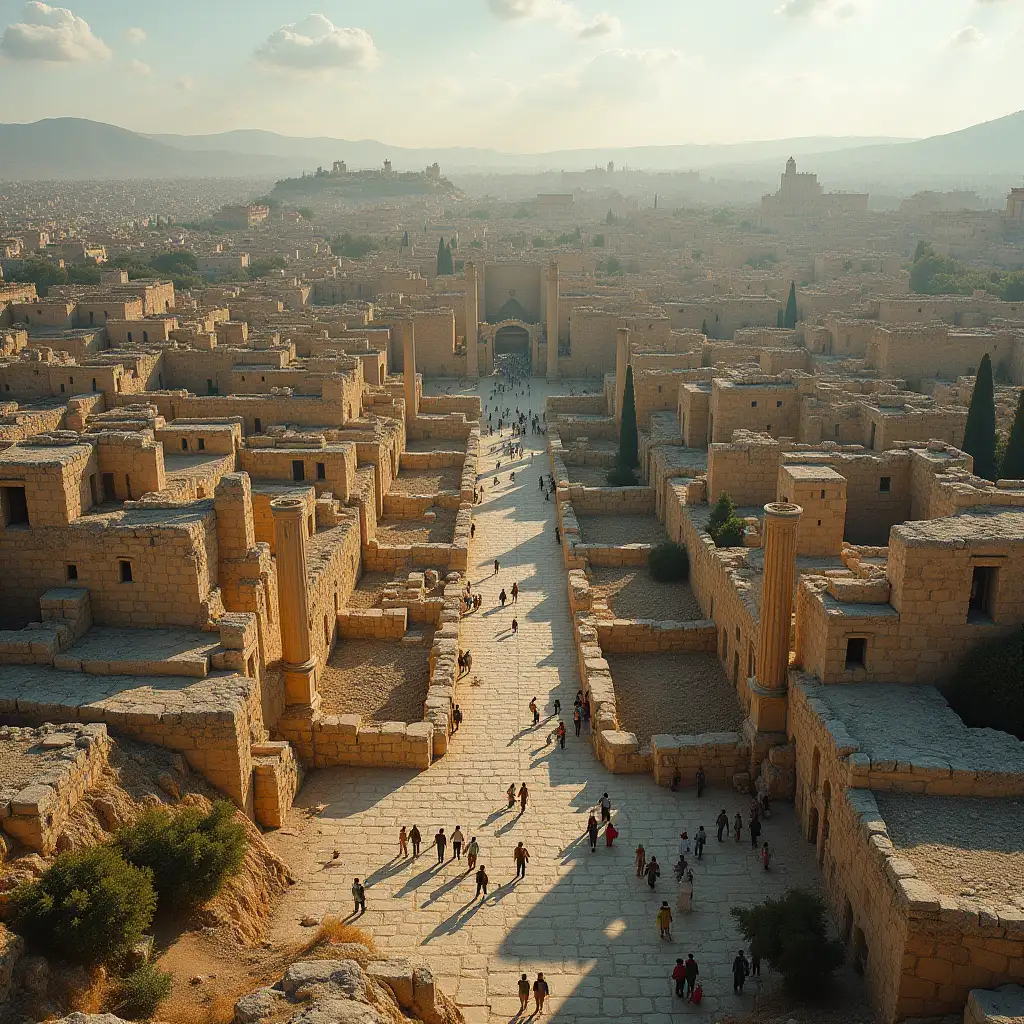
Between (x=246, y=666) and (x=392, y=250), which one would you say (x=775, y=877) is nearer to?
(x=246, y=666)

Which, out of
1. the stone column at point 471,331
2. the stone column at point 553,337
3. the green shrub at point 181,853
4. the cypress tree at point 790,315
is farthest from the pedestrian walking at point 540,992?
the cypress tree at point 790,315

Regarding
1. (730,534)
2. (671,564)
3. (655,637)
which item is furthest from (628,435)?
(655,637)

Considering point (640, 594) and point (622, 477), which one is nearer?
point (640, 594)

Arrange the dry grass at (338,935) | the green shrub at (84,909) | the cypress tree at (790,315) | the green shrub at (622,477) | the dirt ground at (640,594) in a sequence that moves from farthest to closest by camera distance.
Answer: the cypress tree at (790,315) < the green shrub at (622,477) < the dirt ground at (640,594) < the dry grass at (338,935) < the green shrub at (84,909)

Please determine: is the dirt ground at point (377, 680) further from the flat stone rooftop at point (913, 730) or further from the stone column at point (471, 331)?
the stone column at point (471, 331)

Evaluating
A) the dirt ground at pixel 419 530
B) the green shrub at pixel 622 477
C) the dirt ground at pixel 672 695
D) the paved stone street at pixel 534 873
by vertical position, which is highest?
the green shrub at pixel 622 477

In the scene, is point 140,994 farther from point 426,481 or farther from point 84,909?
point 426,481
